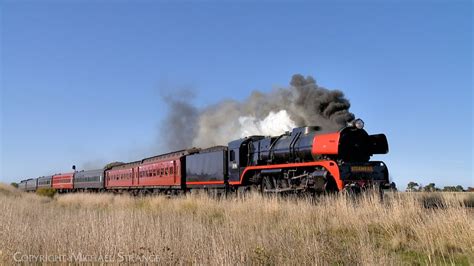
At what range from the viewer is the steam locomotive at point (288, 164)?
1497cm

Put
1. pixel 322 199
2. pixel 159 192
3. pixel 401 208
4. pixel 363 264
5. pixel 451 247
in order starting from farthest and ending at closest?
pixel 159 192
pixel 322 199
pixel 401 208
pixel 451 247
pixel 363 264

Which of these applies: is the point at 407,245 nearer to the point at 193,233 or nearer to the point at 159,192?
the point at 193,233

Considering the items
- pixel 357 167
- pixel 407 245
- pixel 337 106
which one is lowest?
pixel 407 245

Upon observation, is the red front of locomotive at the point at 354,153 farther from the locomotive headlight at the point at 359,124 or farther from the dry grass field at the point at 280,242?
the dry grass field at the point at 280,242

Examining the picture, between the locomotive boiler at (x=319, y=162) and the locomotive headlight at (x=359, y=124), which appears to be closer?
the locomotive boiler at (x=319, y=162)

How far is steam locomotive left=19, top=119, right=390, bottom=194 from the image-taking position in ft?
49.1

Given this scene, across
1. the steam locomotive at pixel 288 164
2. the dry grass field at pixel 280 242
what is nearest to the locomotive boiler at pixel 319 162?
the steam locomotive at pixel 288 164

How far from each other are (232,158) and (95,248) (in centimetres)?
1421

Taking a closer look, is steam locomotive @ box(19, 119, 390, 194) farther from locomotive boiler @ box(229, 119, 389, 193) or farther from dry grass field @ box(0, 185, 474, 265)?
dry grass field @ box(0, 185, 474, 265)

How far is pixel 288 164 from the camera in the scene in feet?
55.2

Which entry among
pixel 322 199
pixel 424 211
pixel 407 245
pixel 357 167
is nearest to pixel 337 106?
pixel 357 167

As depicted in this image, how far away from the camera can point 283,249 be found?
728 centimetres

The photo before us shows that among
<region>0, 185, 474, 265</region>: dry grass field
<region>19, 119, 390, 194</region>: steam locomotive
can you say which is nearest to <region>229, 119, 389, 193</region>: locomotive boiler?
<region>19, 119, 390, 194</region>: steam locomotive

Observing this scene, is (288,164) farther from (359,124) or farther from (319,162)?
(359,124)
